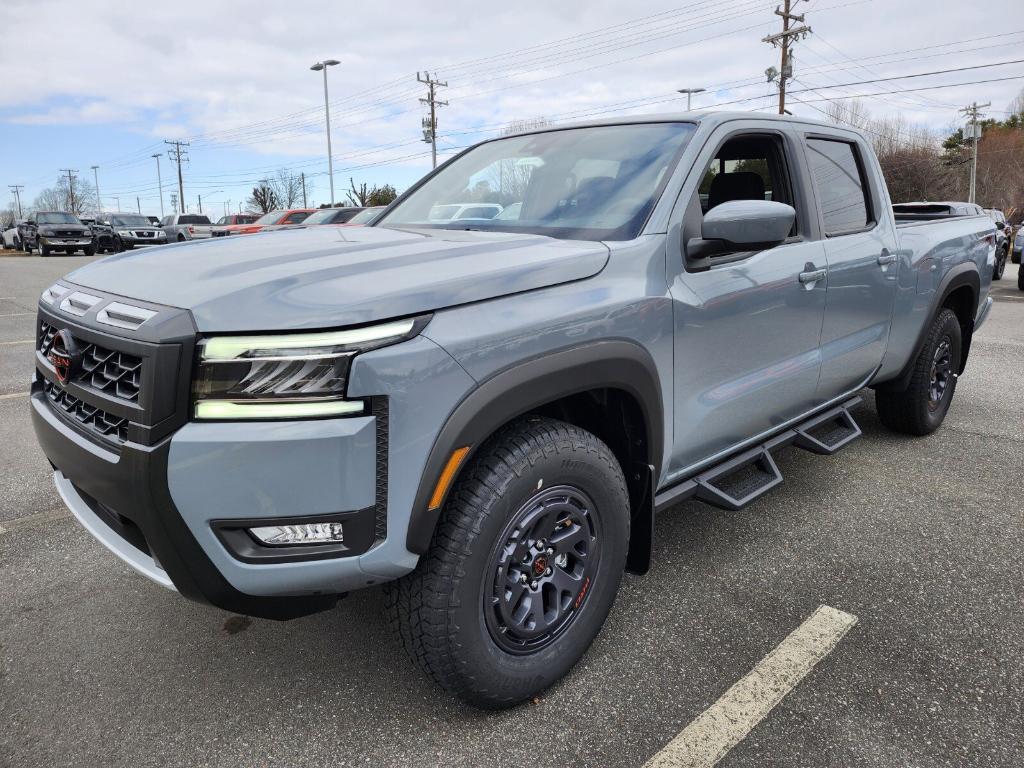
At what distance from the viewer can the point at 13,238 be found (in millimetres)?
36844

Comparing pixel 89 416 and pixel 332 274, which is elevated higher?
pixel 332 274

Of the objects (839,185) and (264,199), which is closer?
(839,185)

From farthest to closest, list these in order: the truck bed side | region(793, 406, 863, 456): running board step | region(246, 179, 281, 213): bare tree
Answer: region(246, 179, 281, 213): bare tree < the truck bed side < region(793, 406, 863, 456): running board step

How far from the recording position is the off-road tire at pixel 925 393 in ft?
14.4

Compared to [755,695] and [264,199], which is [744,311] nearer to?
[755,695]

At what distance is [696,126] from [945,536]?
2.11 m

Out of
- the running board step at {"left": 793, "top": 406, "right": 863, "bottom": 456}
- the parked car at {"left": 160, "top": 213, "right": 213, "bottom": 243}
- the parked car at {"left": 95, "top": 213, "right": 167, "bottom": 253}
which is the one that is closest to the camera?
the running board step at {"left": 793, "top": 406, "right": 863, "bottom": 456}

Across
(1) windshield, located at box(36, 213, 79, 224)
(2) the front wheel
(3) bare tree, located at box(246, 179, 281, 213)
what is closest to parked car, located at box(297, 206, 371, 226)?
(1) windshield, located at box(36, 213, 79, 224)

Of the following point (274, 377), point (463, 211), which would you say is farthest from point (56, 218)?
point (274, 377)

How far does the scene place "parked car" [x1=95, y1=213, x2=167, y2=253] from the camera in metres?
29.6

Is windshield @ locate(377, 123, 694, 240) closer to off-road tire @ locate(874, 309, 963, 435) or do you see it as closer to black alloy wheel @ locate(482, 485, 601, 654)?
black alloy wheel @ locate(482, 485, 601, 654)

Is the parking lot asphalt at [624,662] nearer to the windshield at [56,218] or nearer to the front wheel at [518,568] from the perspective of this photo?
the front wheel at [518,568]

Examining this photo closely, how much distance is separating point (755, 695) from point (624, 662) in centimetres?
41

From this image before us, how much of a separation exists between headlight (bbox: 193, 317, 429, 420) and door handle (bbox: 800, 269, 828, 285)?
2031 mm
